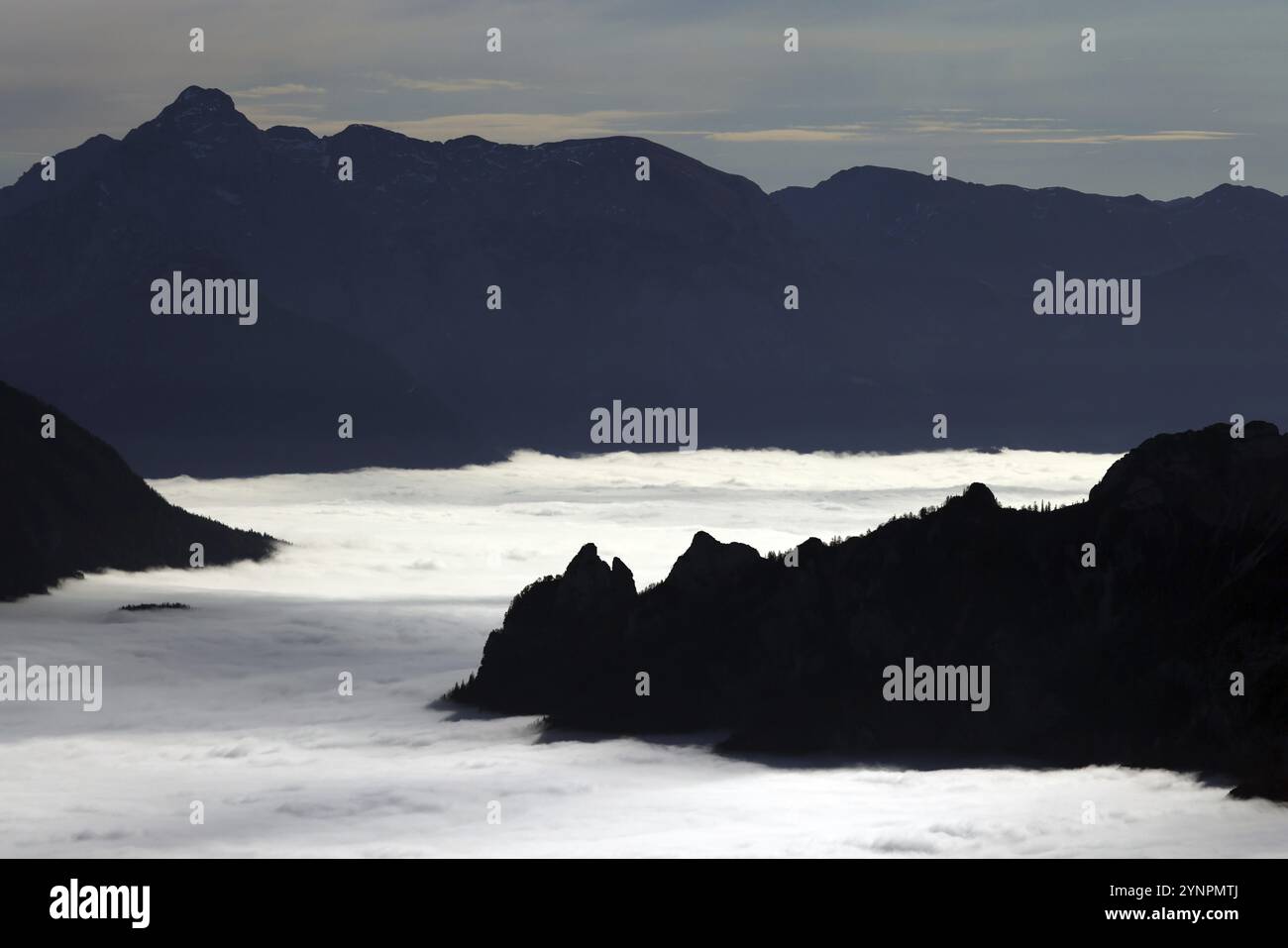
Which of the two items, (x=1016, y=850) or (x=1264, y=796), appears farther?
(x=1264, y=796)
